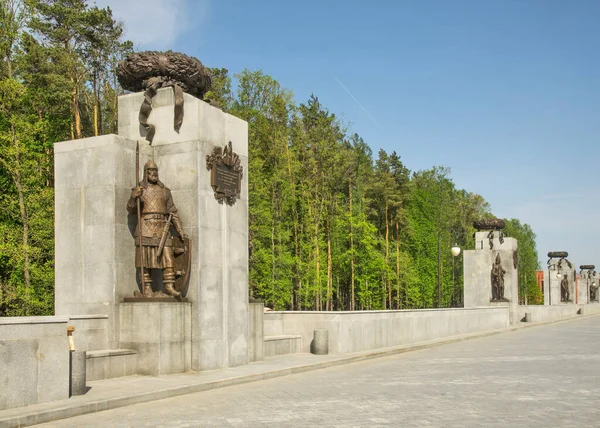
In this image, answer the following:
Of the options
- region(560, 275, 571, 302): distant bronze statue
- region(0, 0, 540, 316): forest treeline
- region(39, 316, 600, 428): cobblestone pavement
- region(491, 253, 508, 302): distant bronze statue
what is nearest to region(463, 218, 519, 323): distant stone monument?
region(491, 253, 508, 302): distant bronze statue

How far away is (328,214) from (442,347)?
32.1 metres

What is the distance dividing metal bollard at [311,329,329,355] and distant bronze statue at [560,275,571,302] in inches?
2226

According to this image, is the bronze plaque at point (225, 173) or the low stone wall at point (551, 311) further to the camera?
the low stone wall at point (551, 311)

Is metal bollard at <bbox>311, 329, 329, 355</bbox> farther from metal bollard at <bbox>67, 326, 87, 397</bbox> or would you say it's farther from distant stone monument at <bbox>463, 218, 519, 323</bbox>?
distant stone monument at <bbox>463, 218, 519, 323</bbox>

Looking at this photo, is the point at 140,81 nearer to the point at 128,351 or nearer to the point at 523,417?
the point at 128,351

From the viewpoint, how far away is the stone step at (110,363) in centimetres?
1262

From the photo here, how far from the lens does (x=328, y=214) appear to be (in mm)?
54406

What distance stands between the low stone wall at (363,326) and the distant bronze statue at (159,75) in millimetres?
6742

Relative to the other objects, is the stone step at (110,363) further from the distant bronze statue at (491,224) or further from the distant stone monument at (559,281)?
the distant stone monument at (559,281)

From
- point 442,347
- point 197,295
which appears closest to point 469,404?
point 197,295

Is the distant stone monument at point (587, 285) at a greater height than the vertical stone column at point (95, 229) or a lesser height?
lesser

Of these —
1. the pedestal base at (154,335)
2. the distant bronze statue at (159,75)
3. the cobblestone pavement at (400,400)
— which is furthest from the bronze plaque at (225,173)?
the cobblestone pavement at (400,400)

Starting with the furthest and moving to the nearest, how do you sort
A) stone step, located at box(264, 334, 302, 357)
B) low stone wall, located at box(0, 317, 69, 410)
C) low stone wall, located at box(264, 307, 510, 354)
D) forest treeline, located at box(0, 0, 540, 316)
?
1. forest treeline, located at box(0, 0, 540, 316)
2. low stone wall, located at box(264, 307, 510, 354)
3. stone step, located at box(264, 334, 302, 357)
4. low stone wall, located at box(0, 317, 69, 410)

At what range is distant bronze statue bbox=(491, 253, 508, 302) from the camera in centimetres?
3947
